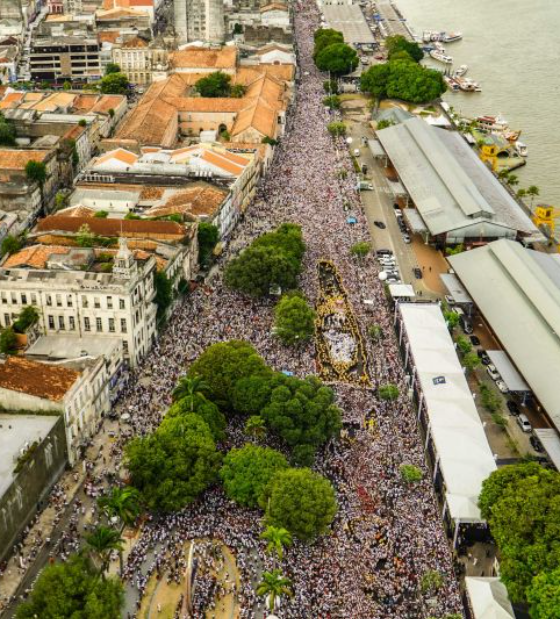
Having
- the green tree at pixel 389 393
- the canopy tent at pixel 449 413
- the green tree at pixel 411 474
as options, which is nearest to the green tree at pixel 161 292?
the canopy tent at pixel 449 413

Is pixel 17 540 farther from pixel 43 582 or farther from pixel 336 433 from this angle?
pixel 336 433

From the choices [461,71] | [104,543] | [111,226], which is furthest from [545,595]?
[461,71]

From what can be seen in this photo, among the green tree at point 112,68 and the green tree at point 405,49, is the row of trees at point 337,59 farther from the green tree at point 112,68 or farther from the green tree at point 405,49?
the green tree at point 112,68

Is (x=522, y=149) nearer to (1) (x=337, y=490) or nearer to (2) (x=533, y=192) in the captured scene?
(2) (x=533, y=192)

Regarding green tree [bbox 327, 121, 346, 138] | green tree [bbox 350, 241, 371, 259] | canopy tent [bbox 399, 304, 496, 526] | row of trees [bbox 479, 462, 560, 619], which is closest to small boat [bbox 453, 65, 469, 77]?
green tree [bbox 327, 121, 346, 138]

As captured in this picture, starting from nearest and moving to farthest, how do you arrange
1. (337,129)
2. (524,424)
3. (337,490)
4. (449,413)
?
1. (337,490)
2. (449,413)
3. (524,424)
4. (337,129)

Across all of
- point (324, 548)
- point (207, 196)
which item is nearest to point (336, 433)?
point (324, 548)

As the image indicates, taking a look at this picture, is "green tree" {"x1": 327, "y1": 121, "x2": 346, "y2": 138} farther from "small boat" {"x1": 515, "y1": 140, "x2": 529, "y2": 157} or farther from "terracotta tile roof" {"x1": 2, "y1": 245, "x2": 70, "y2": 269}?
"terracotta tile roof" {"x1": 2, "y1": 245, "x2": 70, "y2": 269}
